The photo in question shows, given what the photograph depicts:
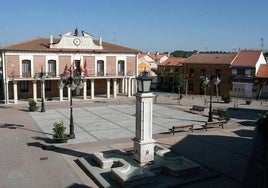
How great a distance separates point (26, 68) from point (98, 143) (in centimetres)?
2203

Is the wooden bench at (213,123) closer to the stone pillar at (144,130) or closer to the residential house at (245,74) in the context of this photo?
the stone pillar at (144,130)

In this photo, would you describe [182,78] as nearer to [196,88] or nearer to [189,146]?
[196,88]

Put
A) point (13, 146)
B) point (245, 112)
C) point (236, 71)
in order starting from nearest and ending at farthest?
1. point (13, 146)
2. point (245, 112)
3. point (236, 71)

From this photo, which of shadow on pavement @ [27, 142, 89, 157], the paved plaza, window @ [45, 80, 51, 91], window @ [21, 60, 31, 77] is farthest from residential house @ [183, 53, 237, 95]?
shadow on pavement @ [27, 142, 89, 157]

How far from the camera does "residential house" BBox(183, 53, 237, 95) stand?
166 ft

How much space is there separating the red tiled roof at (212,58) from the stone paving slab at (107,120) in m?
20.0

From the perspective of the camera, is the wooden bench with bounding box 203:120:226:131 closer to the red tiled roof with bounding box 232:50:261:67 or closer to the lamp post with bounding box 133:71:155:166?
the lamp post with bounding box 133:71:155:166

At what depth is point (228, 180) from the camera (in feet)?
44.9

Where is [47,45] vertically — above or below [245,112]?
above

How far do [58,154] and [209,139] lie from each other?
9.57 meters

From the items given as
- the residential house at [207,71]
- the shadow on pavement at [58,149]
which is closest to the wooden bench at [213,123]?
the shadow on pavement at [58,149]

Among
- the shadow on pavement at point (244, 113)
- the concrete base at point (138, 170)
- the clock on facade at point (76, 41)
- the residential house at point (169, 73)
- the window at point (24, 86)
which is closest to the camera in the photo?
the concrete base at point (138, 170)

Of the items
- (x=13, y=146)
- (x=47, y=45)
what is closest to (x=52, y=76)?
(x=47, y=45)

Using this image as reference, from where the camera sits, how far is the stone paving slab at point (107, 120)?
22.2m
